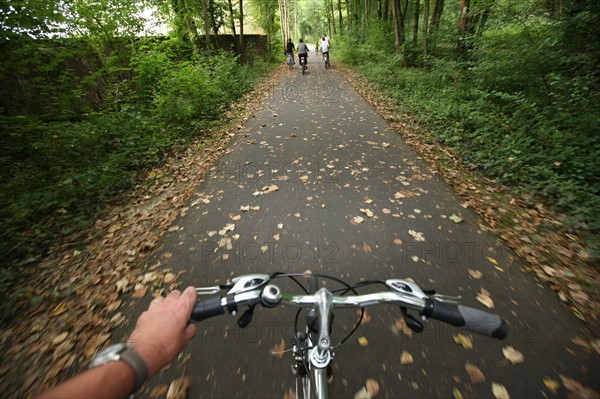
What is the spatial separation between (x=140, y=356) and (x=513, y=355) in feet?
10.3

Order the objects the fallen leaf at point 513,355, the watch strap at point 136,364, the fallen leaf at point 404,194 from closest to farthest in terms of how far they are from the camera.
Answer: the watch strap at point 136,364
the fallen leaf at point 513,355
the fallen leaf at point 404,194

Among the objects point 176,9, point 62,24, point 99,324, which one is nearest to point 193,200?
point 99,324

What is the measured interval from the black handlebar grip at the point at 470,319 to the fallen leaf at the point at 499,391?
1.55 m

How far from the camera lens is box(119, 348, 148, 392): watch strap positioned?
1.06 meters

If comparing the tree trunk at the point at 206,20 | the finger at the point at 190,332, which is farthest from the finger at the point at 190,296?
the tree trunk at the point at 206,20

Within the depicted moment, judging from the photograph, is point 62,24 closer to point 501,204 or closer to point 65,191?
point 65,191

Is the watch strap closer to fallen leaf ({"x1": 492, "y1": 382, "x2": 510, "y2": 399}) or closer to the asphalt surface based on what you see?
the asphalt surface

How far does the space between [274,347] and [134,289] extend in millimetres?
1982

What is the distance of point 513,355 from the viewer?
250 centimetres

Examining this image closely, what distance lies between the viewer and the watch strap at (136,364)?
1.06 m

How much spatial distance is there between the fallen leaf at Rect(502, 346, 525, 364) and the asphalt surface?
4 centimetres

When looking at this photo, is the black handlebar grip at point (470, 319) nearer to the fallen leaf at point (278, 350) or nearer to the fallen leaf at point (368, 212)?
the fallen leaf at point (278, 350)

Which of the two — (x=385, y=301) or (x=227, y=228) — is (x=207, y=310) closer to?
(x=385, y=301)

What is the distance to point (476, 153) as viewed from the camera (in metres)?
5.82
